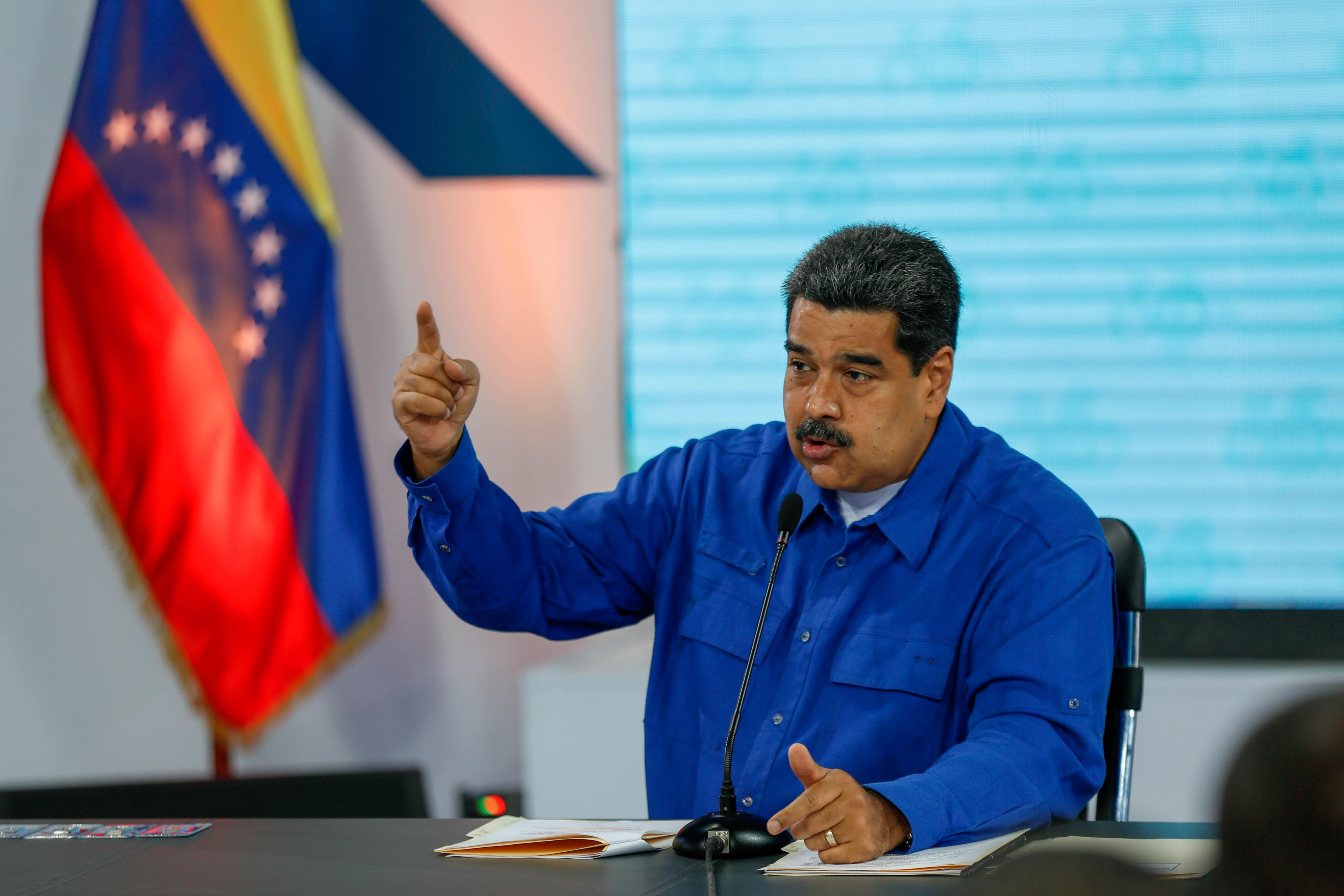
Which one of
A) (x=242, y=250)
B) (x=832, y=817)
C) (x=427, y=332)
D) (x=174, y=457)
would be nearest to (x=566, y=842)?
(x=832, y=817)

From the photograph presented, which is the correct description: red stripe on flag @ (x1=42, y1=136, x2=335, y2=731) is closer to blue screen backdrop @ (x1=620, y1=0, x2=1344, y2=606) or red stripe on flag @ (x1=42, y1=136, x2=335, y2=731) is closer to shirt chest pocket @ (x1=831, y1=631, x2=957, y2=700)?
blue screen backdrop @ (x1=620, y1=0, x2=1344, y2=606)

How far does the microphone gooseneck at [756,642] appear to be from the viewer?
3.99ft

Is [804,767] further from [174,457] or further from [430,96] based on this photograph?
[430,96]

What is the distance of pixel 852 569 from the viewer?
1601 millimetres

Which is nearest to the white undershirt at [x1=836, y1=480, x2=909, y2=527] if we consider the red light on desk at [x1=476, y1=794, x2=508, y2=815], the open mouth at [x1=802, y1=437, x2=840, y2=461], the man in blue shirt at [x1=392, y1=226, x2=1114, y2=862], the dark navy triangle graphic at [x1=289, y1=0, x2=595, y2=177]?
the man in blue shirt at [x1=392, y1=226, x2=1114, y2=862]

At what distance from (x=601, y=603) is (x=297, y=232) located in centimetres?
112

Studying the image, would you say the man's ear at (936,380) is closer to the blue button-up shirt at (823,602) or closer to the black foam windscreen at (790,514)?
the blue button-up shirt at (823,602)

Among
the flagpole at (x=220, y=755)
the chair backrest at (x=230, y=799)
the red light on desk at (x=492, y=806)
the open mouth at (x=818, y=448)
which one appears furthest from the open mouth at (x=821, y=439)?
the flagpole at (x=220, y=755)

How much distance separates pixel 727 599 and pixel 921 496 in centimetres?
29

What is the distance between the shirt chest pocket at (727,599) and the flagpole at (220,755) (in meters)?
1.14

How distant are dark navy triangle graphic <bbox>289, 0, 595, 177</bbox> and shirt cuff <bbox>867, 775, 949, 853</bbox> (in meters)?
2.00

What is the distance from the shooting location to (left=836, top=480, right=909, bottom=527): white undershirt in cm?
167

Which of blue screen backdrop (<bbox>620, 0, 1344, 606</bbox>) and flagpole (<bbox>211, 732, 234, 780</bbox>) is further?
blue screen backdrop (<bbox>620, 0, 1344, 606</bbox>)

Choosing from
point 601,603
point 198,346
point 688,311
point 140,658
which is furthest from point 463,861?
point 688,311
